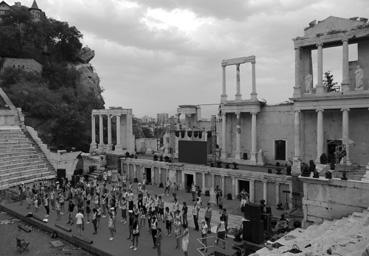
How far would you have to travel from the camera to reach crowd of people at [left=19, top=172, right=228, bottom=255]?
17.0m

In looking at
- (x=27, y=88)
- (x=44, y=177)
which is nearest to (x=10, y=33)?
(x=27, y=88)

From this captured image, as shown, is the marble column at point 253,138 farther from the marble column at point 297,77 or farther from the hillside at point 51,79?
the hillside at point 51,79

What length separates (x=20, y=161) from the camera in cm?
3328

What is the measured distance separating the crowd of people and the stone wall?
432 centimetres

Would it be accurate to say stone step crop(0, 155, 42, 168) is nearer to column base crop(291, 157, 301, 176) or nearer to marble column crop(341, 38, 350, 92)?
column base crop(291, 157, 301, 176)

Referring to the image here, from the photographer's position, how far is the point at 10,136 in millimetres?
36938

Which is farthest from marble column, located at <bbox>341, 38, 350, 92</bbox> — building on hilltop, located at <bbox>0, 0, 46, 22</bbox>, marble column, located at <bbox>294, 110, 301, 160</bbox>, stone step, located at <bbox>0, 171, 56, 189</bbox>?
building on hilltop, located at <bbox>0, 0, 46, 22</bbox>

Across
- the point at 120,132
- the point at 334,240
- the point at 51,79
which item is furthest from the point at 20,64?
the point at 334,240

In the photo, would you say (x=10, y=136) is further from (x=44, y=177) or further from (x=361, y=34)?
(x=361, y=34)

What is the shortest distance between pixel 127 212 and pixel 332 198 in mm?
12066

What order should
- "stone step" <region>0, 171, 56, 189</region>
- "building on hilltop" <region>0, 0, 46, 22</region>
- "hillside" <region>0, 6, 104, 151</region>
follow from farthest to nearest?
1. "building on hilltop" <region>0, 0, 46, 22</region>
2. "hillside" <region>0, 6, 104, 151</region>
3. "stone step" <region>0, 171, 56, 189</region>

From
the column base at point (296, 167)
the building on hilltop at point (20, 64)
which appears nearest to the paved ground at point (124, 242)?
the column base at point (296, 167)

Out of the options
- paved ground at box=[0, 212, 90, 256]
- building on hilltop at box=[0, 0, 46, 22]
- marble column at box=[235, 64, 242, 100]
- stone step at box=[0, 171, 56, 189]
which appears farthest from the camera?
building on hilltop at box=[0, 0, 46, 22]

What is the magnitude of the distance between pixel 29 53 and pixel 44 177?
3491 cm
